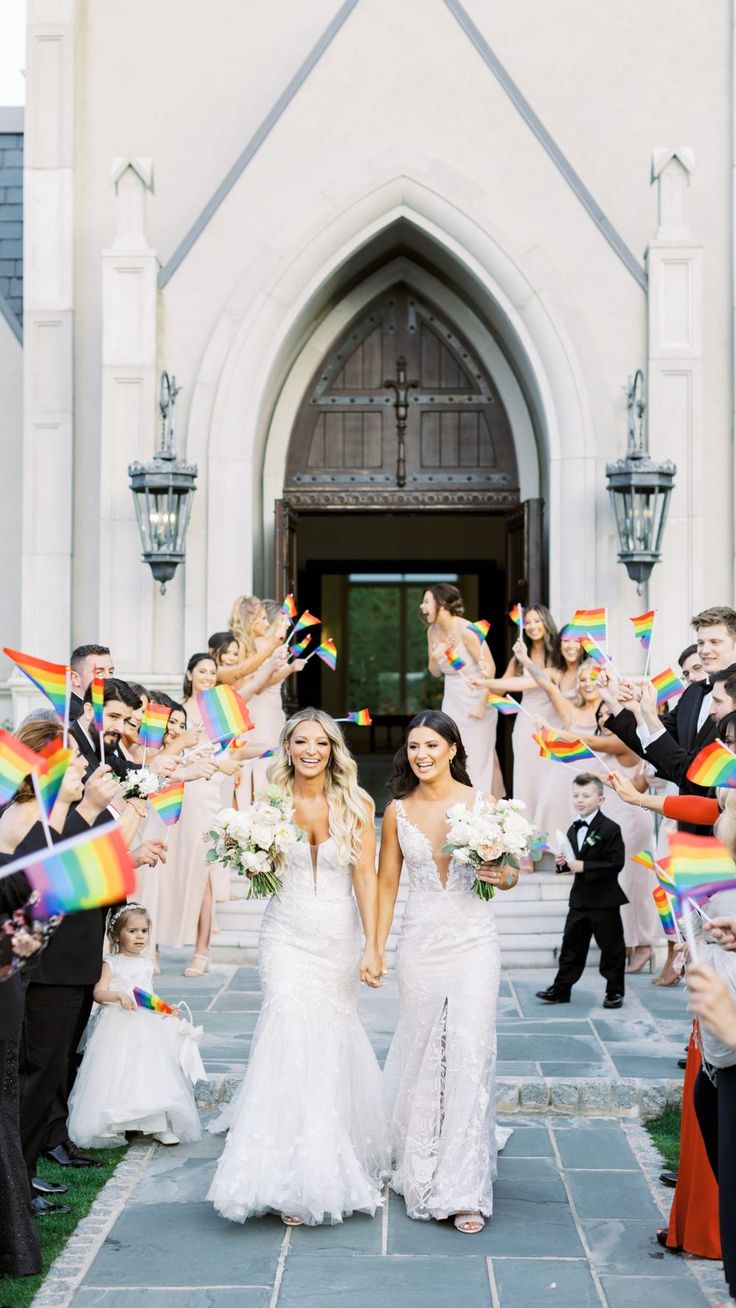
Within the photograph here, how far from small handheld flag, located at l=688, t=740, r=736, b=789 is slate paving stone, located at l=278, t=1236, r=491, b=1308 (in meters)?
1.95

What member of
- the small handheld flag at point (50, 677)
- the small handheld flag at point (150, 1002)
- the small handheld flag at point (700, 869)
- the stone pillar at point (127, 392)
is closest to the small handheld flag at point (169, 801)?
the small handheld flag at point (150, 1002)

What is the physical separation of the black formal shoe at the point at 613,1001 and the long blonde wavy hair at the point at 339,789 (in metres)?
3.31

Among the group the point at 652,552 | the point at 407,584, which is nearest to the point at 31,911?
the point at 652,552

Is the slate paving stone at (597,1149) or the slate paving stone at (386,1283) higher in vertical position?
the slate paving stone at (386,1283)

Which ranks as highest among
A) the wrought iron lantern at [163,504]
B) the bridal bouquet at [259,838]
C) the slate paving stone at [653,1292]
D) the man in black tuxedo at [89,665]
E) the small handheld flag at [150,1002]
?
the wrought iron lantern at [163,504]

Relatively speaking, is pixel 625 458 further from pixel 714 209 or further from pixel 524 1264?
pixel 524 1264

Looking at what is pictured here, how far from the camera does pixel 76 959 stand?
6270 millimetres

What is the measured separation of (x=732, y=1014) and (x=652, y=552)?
8078 millimetres

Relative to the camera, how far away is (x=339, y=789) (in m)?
6.31

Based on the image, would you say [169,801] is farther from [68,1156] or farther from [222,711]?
[68,1156]

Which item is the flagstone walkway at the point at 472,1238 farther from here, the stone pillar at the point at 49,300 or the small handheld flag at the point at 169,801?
the stone pillar at the point at 49,300

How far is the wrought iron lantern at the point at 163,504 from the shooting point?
11977 mm

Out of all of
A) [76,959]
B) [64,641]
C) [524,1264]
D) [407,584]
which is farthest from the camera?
[407,584]

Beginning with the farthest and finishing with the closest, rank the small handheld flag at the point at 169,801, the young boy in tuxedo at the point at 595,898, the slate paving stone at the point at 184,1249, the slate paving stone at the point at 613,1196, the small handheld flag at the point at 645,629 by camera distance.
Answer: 1. the young boy in tuxedo at the point at 595,898
2. the small handheld flag at the point at 645,629
3. the small handheld flag at the point at 169,801
4. the slate paving stone at the point at 613,1196
5. the slate paving stone at the point at 184,1249
